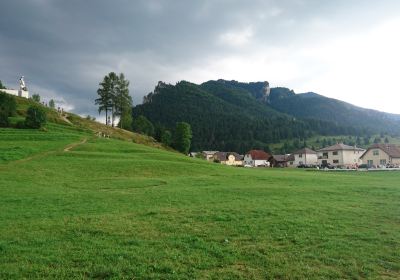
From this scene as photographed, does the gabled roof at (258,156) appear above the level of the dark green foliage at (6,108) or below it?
below

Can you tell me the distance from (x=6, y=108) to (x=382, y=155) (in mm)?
104012

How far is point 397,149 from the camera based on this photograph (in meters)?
116

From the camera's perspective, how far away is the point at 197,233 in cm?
1381

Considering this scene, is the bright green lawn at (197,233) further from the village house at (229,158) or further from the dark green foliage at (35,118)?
the village house at (229,158)

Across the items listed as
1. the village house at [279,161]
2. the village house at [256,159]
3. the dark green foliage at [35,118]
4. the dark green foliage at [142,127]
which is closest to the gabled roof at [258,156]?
the village house at [256,159]

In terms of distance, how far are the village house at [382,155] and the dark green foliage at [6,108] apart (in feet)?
327

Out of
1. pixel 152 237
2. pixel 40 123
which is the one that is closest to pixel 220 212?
pixel 152 237

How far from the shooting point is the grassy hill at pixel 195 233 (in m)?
10.1

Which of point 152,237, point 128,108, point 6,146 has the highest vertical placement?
point 128,108

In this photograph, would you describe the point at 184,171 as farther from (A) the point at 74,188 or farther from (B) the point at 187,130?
(B) the point at 187,130

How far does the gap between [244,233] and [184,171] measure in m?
29.8

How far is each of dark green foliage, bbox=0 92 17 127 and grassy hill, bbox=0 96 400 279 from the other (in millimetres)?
45989

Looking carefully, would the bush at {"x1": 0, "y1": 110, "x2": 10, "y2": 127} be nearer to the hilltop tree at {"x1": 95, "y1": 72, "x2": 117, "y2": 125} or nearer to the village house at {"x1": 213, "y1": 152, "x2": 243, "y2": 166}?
the hilltop tree at {"x1": 95, "y1": 72, "x2": 117, "y2": 125}

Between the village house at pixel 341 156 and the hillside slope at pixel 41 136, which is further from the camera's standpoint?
the village house at pixel 341 156
